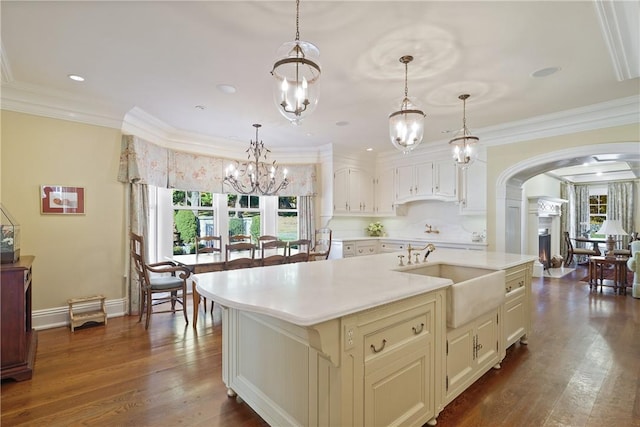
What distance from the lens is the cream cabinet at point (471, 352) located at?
203 centimetres

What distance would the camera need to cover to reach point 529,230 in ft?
23.0

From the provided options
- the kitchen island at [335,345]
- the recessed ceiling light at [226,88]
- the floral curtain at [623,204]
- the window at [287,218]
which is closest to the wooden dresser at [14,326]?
the kitchen island at [335,345]

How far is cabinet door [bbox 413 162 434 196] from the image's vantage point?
5.93 meters

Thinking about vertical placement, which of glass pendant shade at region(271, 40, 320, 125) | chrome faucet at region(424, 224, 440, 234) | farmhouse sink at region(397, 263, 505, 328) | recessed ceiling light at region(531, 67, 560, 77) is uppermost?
recessed ceiling light at region(531, 67, 560, 77)

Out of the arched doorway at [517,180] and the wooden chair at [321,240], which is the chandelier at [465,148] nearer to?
the arched doorway at [517,180]

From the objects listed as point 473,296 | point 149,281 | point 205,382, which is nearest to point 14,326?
point 149,281

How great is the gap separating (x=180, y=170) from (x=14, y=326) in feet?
10.2

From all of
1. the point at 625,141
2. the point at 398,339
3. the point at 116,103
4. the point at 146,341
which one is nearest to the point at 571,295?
the point at 625,141

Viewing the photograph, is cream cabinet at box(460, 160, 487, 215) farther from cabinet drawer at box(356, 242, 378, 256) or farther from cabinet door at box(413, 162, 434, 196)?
cabinet drawer at box(356, 242, 378, 256)

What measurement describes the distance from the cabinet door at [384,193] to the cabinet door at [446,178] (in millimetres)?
1058

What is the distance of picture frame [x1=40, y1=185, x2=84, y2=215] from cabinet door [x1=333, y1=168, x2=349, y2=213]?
13.3ft

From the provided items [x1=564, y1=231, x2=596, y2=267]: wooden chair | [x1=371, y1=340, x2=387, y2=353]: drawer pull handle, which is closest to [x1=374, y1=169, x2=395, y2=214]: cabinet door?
[x1=564, y1=231, x2=596, y2=267]: wooden chair

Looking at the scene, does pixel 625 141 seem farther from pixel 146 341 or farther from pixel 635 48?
pixel 146 341

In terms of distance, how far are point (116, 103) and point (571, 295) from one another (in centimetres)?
729
